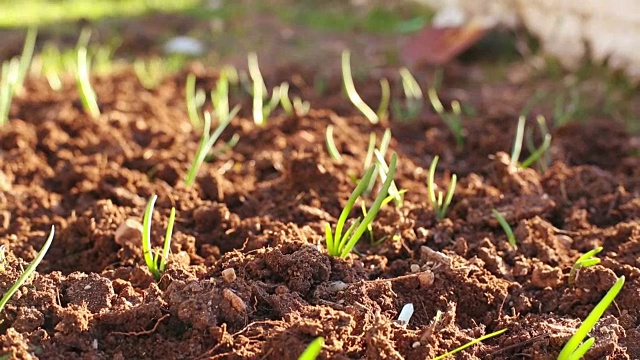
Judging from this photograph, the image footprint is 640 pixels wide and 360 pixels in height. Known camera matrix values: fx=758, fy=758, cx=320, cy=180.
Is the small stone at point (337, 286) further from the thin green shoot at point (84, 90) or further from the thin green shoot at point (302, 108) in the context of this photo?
the thin green shoot at point (84, 90)

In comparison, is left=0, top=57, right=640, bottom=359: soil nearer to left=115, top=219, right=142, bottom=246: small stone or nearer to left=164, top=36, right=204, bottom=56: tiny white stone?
left=115, top=219, right=142, bottom=246: small stone

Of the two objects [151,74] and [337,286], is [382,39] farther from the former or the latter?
[337,286]

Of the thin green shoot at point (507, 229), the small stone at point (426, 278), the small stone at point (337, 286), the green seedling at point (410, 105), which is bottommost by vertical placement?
the green seedling at point (410, 105)

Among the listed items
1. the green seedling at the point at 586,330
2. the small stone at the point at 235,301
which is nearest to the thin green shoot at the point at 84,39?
the small stone at the point at 235,301

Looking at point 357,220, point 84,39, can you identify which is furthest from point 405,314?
point 84,39

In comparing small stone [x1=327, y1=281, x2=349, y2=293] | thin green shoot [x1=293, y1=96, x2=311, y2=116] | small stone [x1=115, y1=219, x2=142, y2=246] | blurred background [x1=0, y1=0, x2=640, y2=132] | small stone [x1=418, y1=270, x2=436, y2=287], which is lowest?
blurred background [x1=0, y1=0, x2=640, y2=132]

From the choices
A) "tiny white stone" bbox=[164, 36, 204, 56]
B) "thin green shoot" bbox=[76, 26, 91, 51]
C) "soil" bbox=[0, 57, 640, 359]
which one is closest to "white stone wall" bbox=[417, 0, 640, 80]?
"soil" bbox=[0, 57, 640, 359]
